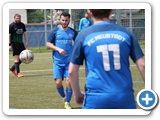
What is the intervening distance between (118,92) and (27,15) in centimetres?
3809

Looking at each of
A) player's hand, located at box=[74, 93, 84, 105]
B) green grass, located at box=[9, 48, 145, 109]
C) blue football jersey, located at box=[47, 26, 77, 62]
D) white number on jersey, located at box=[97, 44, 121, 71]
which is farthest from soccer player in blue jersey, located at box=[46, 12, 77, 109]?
white number on jersey, located at box=[97, 44, 121, 71]

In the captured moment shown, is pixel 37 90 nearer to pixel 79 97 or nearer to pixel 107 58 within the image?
pixel 79 97

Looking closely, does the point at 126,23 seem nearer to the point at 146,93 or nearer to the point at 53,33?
the point at 53,33

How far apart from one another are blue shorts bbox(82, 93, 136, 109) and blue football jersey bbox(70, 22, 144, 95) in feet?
0.14

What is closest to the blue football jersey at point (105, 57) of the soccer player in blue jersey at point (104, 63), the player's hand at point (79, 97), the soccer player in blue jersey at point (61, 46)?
the soccer player in blue jersey at point (104, 63)

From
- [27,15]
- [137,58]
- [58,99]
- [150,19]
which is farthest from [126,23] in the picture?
[137,58]

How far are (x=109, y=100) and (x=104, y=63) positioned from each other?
0.40 meters

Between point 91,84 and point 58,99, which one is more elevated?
point 91,84

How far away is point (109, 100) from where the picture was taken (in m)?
5.03

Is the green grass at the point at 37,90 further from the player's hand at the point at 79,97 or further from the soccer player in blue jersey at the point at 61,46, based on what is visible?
the player's hand at the point at 79,97

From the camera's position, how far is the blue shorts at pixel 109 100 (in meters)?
5.03

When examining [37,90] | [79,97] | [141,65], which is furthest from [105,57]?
[37,90]

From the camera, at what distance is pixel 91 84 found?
507 cm
